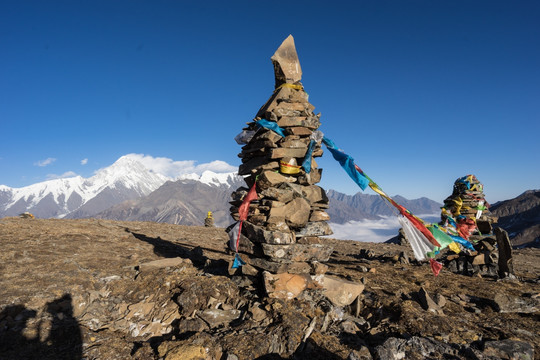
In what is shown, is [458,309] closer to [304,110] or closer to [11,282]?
[304,110]

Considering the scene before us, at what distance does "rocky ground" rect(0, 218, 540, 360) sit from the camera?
4.52 metres

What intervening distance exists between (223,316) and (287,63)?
7.25 meters

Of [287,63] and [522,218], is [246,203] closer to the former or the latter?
[287,63]

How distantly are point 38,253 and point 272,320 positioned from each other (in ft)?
28.4

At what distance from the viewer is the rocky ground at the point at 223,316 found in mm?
4520

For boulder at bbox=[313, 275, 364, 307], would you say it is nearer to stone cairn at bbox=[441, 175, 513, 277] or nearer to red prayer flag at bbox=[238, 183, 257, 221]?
red prayer flag at bbox=[238, 183, 257, 221]

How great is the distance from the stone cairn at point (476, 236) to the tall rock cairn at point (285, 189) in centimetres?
748

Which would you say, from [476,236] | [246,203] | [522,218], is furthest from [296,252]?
[522,218]

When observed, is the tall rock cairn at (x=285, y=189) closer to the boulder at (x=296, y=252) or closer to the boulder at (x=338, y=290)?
the boulder at (x=296, y=252)

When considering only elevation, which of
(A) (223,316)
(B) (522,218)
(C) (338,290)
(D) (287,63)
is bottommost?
(A) (223,316)

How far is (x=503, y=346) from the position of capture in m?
4.42

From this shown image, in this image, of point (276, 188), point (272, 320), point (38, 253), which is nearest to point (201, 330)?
point (272, 320)

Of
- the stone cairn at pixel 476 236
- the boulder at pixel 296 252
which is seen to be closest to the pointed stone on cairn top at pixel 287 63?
the boulder at pixel 296 252

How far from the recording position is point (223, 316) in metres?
5.69
